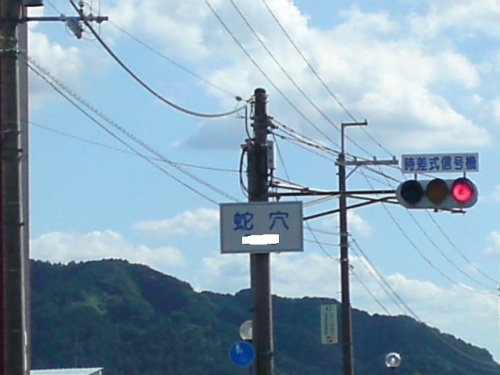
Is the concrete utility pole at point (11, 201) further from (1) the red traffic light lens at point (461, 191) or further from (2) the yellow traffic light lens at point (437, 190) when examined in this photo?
(1) the red traffic light lens at point (461, 191)

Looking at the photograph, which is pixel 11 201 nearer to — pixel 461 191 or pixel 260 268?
pixel 461 191

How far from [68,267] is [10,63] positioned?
56.6m

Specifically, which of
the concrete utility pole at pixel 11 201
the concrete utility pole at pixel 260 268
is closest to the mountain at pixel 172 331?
the concrete utility pole at pixel 260 268

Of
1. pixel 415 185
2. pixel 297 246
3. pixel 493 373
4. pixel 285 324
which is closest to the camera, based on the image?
pixel 415 185

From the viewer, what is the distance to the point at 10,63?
16078mm

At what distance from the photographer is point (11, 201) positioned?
631 inches

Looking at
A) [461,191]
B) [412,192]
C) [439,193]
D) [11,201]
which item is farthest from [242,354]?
[11,201]

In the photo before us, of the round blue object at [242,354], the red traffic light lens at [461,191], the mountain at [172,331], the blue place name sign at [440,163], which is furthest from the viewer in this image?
the mountain at [172,331]

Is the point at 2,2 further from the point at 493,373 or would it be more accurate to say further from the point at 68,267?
the point at 493,373

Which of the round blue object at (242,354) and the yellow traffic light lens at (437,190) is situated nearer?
the yellow traffic light lens at (437,190)

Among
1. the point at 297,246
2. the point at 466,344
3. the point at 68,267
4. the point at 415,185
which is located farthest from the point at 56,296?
the point at 415,185

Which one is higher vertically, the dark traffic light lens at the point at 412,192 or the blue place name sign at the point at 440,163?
the blue place name sign at the point at 440,163

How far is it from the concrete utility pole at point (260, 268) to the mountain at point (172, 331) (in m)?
37.1

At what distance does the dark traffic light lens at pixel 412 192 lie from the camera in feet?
61.7
